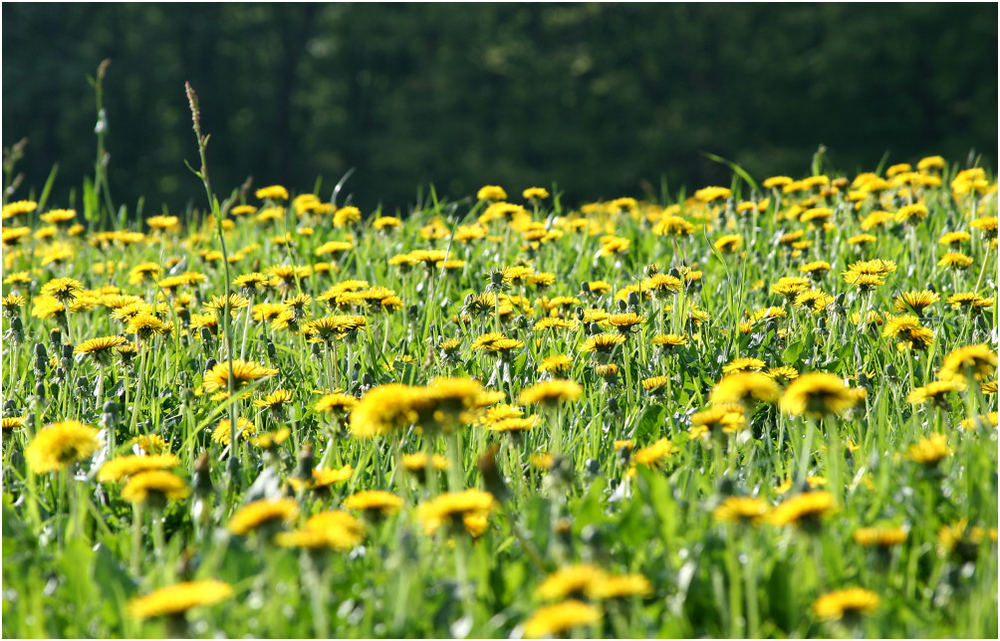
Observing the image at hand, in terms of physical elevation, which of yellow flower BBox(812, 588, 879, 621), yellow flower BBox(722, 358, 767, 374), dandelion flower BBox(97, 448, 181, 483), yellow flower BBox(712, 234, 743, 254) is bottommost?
yellow flower BBox(812, 588, 879, 621)

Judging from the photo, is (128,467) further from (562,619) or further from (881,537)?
(881,537)

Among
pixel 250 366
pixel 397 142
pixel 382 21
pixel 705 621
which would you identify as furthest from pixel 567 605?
pixel 382 21

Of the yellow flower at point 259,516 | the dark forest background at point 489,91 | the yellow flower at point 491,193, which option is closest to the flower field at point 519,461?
the yellow flower at point 259,516

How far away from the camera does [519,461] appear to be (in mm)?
1545

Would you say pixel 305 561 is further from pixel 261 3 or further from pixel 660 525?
pixel 261 3

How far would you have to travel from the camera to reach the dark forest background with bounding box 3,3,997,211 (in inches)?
574

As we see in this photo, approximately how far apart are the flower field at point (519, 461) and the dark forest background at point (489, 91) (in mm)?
11768

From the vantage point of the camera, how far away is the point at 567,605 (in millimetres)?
941

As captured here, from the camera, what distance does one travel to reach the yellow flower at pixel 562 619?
2.99 feet

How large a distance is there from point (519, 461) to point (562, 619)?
24.8 inches

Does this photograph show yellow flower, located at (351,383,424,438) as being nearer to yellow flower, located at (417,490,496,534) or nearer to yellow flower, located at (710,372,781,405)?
yellow flower, located at (417,490,496,534)

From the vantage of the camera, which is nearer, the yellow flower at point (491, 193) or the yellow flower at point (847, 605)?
the yellow flower at point (847, 605)

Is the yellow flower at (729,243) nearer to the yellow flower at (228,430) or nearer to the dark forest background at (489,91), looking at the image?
the yellow flower at (228,430)

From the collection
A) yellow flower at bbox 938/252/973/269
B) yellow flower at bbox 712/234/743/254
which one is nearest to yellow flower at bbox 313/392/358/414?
yellow flower at bbox 712/234/743/254
